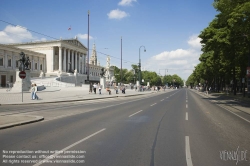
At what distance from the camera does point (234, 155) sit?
19.8 feet

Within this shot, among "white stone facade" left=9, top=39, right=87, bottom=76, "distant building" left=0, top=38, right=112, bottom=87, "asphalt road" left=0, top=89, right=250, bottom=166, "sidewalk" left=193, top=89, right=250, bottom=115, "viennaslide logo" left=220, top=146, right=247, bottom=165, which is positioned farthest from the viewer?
"white stone facade" left=9, top=39, right=87, bottom=76

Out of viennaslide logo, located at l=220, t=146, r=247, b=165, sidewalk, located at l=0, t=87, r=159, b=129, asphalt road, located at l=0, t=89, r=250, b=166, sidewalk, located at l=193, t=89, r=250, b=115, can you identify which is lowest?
sidewalk, located at l=193, t=89, r=250, b=115

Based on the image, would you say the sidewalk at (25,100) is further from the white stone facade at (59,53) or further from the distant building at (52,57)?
the white stone facade at (59,53)

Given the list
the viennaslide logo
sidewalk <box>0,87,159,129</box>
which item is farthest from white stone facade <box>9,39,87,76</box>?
the viennaslide logo

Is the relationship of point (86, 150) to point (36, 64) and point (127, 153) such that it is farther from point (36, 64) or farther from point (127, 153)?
point (36, 64)

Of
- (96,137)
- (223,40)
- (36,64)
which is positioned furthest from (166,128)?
(36,64)

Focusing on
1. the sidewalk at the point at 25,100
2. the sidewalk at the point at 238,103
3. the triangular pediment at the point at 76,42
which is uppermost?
the triangular pediment at the point at 76,42

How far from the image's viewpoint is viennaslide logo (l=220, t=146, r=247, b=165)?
5.76m

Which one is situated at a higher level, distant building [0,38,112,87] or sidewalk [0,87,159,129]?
distant building [0,38,112,87]

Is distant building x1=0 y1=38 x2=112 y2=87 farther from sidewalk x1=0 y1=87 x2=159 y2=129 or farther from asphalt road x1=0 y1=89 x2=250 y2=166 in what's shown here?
asphalt road x1=0 y1=89 x2=250 y2=166

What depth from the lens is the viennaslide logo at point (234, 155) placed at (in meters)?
5.76

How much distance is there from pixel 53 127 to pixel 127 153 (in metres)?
4.66

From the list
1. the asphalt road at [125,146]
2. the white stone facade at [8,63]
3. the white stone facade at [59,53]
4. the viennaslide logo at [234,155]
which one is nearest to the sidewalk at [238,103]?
the asphalt road at [125,146]

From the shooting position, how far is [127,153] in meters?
6.07
